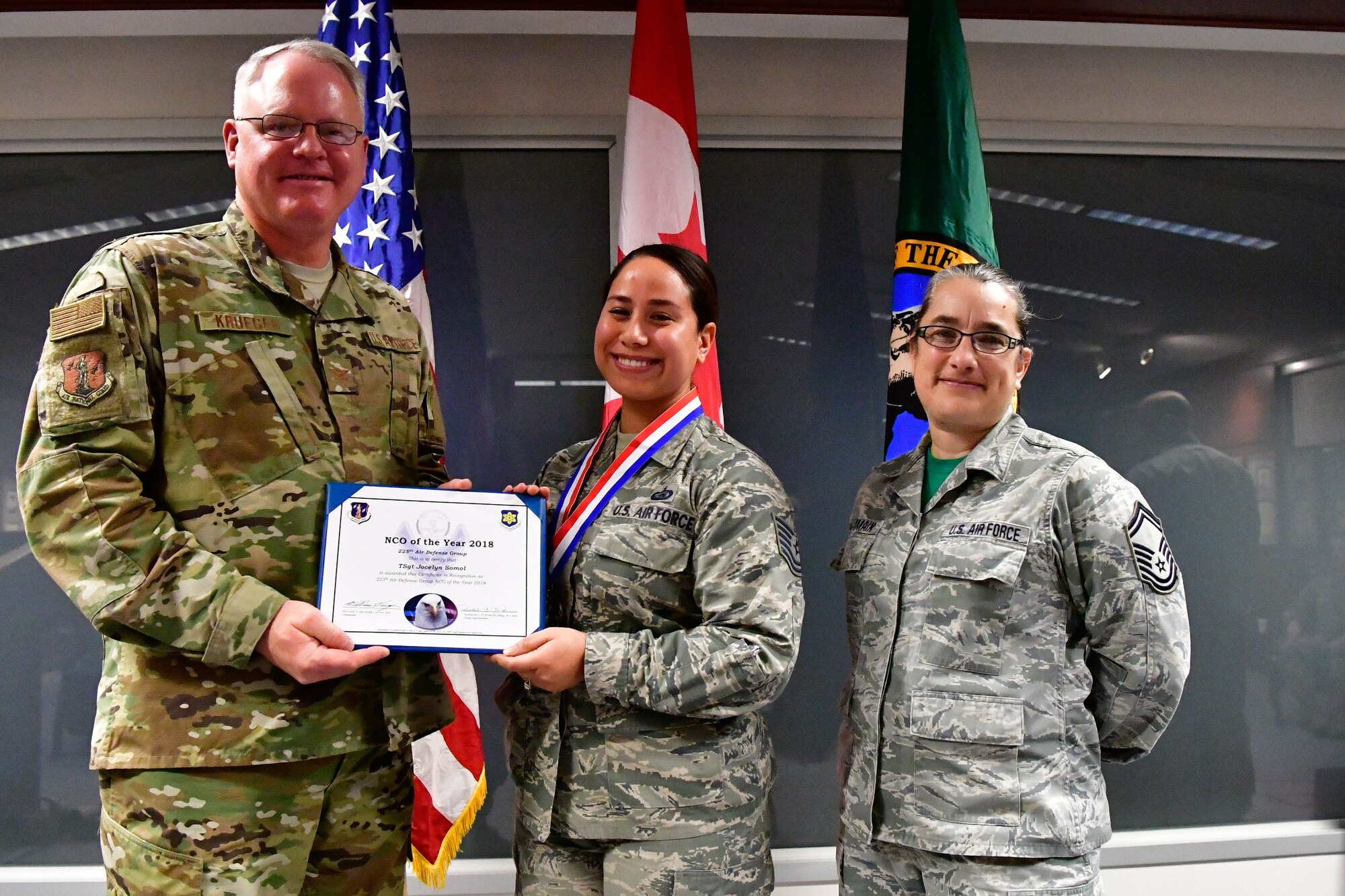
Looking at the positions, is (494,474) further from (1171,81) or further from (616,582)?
(1171,81)

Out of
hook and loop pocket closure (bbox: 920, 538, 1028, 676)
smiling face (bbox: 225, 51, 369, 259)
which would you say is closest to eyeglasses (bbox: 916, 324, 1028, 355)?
hook and loop pocket closure (bbox: 920, 538, 1028, 676)

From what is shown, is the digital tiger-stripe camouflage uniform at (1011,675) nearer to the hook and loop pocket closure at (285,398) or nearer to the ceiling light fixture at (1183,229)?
the hook and loop pocket closure at (285,398)

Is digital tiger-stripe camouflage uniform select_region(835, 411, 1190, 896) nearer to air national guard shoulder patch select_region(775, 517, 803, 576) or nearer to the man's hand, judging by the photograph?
air national guard shoulder patch select_region(775, 517, 803, 576)

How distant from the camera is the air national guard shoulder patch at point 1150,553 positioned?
134 centimetres

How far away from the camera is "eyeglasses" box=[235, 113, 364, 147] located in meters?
1.29

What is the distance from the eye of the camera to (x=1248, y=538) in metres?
2.71

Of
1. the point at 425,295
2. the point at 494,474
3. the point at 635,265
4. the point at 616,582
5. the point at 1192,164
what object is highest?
the point at 1192,164

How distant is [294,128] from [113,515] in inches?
24.9

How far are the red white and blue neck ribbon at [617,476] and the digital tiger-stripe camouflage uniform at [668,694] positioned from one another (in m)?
0.02

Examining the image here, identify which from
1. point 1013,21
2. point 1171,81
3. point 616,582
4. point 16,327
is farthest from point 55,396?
point 1171,81

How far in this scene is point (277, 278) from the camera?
1.33 m

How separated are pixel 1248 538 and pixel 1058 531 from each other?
1.81 metres

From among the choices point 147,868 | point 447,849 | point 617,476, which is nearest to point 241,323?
point 617,476

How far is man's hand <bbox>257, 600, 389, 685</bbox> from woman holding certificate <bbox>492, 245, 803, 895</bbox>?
223 mm
